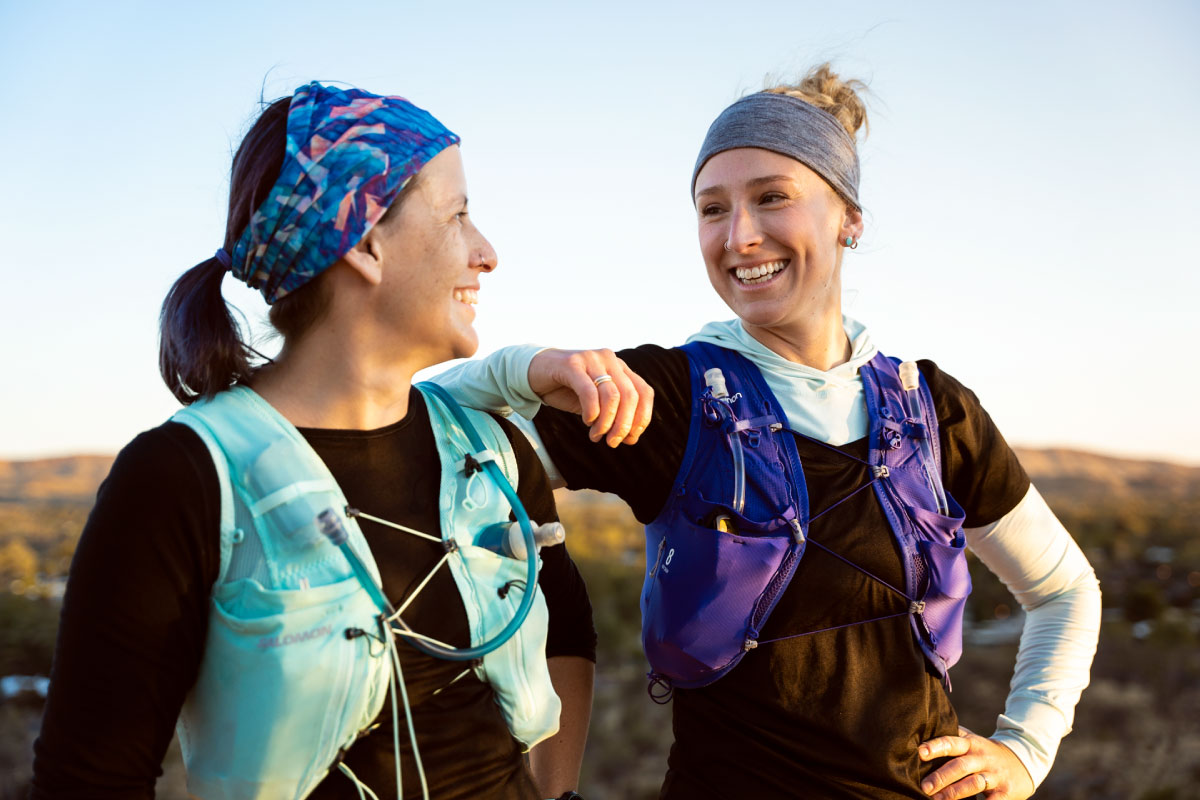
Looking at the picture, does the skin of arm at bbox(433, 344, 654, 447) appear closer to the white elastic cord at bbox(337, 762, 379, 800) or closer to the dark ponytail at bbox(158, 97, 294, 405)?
the dark ponytail at bbox(158, 97, 294, 405)

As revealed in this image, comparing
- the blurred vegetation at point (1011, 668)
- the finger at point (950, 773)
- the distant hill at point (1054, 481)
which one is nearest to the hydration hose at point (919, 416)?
the finger at point (950, 773)

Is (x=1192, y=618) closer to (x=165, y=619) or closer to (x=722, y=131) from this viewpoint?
(x=722, y=131)

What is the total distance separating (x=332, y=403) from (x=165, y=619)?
0.49 metres

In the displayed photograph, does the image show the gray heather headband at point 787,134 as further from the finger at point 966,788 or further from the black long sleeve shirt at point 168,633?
the finger at point 966,788

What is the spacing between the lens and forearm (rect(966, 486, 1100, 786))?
8.64 ft

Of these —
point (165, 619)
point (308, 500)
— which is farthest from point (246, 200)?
point (165, 619)

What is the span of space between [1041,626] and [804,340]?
43.6 inches

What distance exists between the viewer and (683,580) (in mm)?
2201

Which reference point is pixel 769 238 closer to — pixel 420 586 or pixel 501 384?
pixel 501 384

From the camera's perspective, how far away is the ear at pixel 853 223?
2.62 meters

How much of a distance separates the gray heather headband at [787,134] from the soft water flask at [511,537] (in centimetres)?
114

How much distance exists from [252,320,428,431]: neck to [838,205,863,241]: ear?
133 cm

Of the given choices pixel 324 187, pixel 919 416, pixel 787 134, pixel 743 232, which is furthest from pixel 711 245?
pixel 324 187

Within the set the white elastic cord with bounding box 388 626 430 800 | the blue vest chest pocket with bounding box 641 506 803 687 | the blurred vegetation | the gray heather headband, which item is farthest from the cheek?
the blurred vegetation
